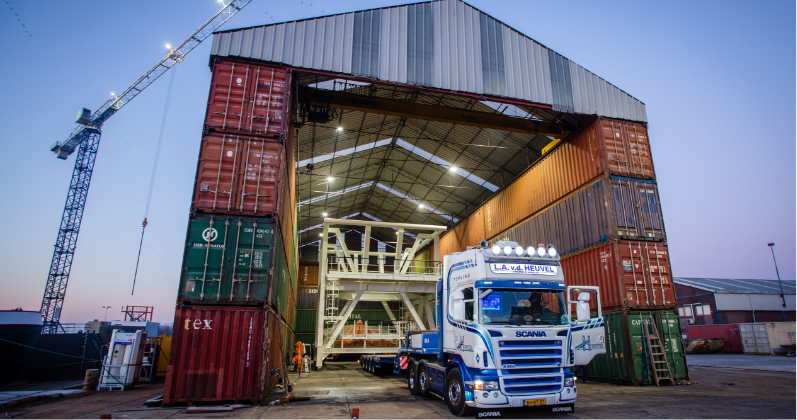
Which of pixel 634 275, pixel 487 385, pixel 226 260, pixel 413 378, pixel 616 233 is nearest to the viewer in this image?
pixel 487 385

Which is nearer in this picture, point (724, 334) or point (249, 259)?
point (249, 259)

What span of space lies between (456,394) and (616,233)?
10.3m

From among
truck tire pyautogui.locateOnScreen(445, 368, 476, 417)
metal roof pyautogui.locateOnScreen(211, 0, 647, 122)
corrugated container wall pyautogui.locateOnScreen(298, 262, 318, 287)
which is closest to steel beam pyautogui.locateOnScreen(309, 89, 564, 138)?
metal roof pyautogui.locateOnScreen(211, 0, 647, 122)

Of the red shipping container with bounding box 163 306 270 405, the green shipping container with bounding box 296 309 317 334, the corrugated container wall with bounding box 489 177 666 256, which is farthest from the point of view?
the green shipping container with bounding box 296 309 317 334

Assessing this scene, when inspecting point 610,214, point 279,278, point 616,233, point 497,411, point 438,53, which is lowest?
point 497,411

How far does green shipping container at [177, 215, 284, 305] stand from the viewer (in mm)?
11133

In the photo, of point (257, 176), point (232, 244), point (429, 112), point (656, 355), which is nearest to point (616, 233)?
point (656, 355)

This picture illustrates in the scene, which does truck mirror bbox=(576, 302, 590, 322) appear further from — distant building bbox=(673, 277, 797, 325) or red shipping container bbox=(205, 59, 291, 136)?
distant building bbox=(673, 277, 797, 325)

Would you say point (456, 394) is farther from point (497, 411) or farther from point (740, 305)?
point (740, 305)

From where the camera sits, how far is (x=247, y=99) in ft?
43.7

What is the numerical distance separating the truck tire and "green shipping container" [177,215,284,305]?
563cm

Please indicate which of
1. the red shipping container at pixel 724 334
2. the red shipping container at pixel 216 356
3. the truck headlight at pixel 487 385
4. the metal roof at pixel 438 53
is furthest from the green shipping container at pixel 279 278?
the red shipping container at pixel 724 334

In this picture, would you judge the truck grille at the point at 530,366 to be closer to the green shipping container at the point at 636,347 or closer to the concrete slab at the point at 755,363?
the green shipping container at the point at 636,347

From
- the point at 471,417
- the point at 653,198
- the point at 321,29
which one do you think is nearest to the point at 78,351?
the point at 321,29
